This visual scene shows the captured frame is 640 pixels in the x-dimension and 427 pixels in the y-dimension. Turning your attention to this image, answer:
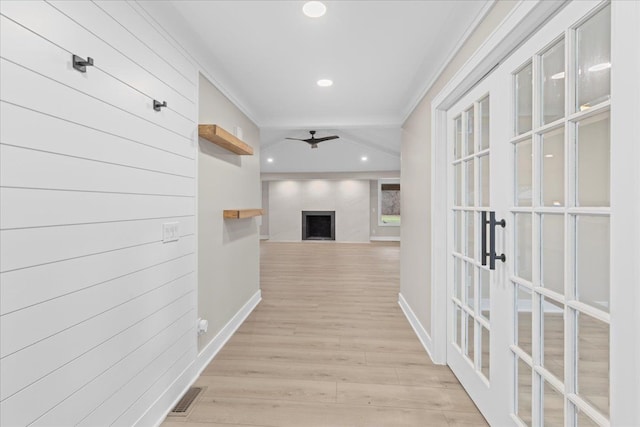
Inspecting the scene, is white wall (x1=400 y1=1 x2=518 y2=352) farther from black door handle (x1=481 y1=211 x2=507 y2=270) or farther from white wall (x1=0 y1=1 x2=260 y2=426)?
white wall (x1=0 y1=1 x2=260 y2=426)

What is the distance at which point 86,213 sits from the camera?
4.13 feet

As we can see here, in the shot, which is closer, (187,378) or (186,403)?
(186,403)

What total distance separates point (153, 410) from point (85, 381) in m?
0.62

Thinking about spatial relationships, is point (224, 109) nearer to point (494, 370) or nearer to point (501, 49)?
point (501, 49)

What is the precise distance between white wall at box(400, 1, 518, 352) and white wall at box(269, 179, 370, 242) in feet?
22.1

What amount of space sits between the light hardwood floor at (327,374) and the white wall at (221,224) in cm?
36

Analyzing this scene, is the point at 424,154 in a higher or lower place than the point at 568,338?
higher

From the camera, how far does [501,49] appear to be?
4.98ft

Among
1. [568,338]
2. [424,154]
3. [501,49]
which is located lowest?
[568,338]

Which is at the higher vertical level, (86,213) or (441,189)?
(441,189)

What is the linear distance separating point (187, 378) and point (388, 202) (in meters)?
9.50

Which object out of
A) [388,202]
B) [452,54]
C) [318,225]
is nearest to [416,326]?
[452,54]

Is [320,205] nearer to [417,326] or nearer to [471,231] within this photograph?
[417,326]

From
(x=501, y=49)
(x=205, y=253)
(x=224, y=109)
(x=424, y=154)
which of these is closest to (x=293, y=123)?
(x=224, y=109)
